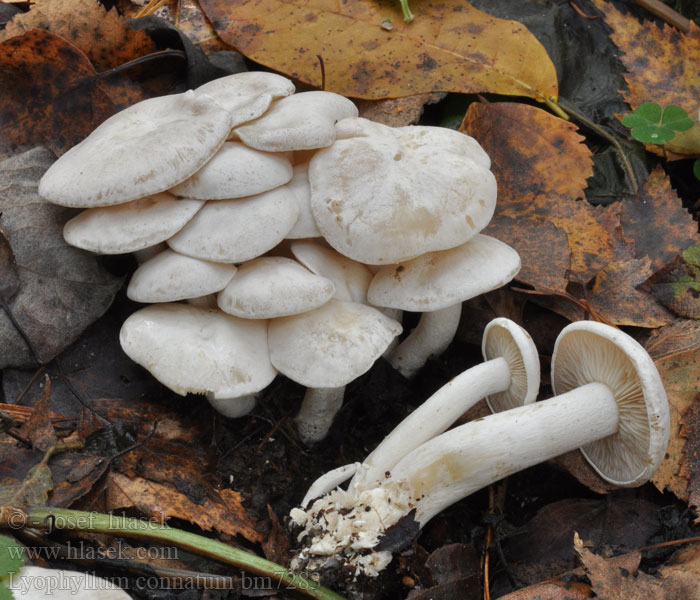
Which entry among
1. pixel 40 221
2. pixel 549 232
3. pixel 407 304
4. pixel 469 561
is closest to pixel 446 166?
pixel 407 304

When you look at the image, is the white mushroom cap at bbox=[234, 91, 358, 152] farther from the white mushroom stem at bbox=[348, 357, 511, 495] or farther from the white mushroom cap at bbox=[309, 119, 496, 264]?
the white mushroom stem at bbox=[348, 357, 511, 495]

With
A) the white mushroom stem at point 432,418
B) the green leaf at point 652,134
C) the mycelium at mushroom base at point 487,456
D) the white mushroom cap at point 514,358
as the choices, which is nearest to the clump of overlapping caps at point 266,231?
the white mushroom cap at point 514,358

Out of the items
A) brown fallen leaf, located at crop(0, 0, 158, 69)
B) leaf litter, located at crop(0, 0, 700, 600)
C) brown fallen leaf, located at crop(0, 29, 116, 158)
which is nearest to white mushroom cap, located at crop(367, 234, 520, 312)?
leaf litter, located at crop(0, 0, 700, 600)

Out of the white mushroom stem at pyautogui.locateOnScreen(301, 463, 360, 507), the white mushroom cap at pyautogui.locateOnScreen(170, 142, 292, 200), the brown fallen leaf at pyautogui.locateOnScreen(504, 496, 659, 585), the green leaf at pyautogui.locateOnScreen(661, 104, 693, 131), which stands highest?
the white mushroom cap at pyautogui.locateOnScreen(170, 142, 292, 200)

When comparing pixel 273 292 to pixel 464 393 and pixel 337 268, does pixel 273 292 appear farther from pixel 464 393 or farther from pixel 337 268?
pixel 464 393

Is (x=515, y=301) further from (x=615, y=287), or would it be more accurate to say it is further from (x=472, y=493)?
(x=472, y=493)
